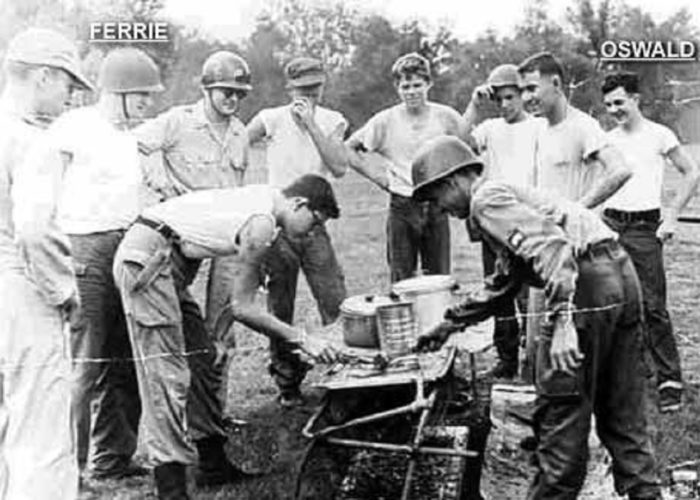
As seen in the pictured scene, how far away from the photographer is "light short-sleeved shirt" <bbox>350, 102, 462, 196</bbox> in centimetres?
417

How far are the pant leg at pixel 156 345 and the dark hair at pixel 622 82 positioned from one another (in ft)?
5.37

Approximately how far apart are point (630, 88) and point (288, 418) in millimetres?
1669

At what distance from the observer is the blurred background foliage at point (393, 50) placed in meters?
3.84

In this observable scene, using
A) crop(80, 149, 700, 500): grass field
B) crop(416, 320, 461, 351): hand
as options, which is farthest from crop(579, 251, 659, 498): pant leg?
crop(80, 149, 700, 500): grass field

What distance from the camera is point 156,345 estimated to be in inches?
Result: 139

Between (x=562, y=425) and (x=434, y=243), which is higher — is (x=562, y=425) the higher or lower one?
the lower one


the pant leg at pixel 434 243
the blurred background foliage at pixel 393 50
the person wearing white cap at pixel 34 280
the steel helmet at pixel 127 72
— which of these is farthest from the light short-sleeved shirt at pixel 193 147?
the pant leg at pixel 434 243

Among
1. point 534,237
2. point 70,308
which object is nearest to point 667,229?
point 534,237

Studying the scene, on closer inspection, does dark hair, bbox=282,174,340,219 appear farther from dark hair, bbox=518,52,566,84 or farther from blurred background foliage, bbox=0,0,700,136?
dark hair, bbox=518,52,566,84

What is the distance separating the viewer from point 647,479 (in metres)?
3.32

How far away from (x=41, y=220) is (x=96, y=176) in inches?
20.5

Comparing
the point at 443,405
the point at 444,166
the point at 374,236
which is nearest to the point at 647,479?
the point at 443,405

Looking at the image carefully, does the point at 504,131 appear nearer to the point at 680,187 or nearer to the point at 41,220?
the point at 680,187

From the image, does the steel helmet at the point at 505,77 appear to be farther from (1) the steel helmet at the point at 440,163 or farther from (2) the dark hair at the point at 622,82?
(1) the steel helmet at the point at 440,163
